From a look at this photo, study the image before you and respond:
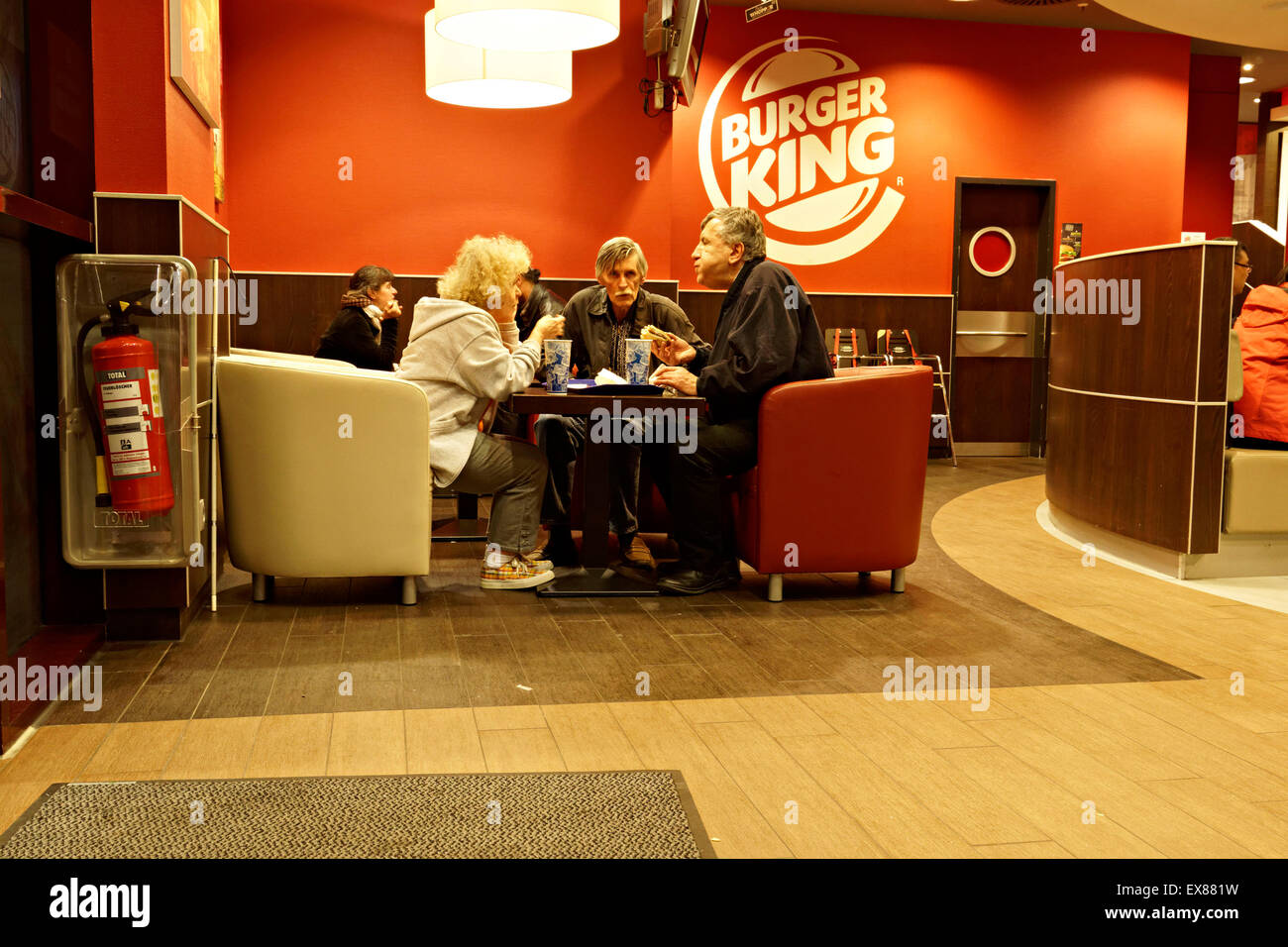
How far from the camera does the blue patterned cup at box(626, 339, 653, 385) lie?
409cm

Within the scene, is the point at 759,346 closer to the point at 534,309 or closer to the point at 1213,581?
the point at 534,309

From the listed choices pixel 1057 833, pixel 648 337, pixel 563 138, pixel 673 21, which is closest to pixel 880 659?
pixel 1057 833

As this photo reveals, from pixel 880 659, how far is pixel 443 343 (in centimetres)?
191

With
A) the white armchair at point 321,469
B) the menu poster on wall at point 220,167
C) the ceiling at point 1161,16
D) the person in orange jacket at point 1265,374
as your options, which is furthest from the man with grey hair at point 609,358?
the ceiling at point 1161,16

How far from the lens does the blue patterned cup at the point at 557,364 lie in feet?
13.1

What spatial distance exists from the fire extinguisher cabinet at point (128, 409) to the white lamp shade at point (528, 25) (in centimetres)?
182

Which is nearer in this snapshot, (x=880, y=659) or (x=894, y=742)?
(x=894, y=742)

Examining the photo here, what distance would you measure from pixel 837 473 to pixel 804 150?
590cm

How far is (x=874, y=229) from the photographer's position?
31.1ft

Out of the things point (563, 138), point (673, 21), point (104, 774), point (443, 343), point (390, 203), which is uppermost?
point (673, 21)

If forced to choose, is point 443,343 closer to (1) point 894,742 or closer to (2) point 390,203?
(1) point 894,742
